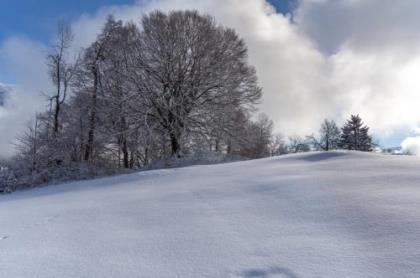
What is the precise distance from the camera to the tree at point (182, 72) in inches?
659

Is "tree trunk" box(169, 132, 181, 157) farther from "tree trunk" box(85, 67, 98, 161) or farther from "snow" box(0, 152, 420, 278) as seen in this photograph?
"snow" box(0, 152, 420, 278)

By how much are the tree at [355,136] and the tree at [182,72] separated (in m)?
25.6

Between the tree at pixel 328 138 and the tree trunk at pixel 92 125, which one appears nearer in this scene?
the tree trunk at pixel 92 125

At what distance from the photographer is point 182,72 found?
676 inches

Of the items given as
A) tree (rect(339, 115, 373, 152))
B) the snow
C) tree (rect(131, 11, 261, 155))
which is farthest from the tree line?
tree (rect(339, 115, 373, 152))

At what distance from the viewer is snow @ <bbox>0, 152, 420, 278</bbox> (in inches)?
111

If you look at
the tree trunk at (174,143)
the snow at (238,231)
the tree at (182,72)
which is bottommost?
the snow at (238,231)

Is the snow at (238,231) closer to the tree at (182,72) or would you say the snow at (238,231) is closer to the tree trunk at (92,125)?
the tree at (182,72)

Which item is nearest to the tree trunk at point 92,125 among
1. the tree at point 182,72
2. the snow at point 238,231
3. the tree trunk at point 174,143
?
the tree at point 182,72

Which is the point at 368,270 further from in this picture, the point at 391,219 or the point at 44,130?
the point at 44,130

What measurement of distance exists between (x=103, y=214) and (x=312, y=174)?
3.61m

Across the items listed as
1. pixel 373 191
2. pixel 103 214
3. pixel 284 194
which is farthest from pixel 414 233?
pixel 103 214

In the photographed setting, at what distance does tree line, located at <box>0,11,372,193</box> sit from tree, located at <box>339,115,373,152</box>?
23.9m

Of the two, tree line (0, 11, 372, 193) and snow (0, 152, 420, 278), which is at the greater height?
tree line (0, 11, 372, 193)
